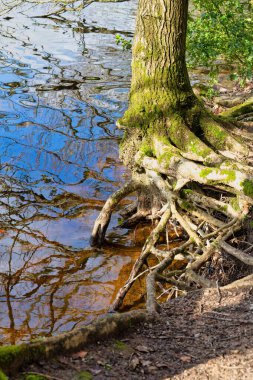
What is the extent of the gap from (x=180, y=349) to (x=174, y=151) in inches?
153

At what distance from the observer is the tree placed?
7.46 m

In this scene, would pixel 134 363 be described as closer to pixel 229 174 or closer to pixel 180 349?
pixel 180 349

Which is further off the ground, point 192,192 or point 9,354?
point 9,354

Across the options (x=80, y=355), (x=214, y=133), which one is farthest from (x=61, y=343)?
(x=214, y=133)

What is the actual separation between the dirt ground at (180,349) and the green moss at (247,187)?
Result: 4.98 ft

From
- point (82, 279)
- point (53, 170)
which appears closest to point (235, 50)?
point (53, 170)

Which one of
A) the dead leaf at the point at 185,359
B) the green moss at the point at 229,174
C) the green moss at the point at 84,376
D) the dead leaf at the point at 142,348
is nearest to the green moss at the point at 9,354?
the green moss at the point at 84,376

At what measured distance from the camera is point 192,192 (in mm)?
7879

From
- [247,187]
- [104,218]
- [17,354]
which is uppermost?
[247,187]

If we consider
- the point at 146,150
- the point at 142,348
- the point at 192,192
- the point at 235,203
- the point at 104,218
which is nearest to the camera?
the point at 142,348

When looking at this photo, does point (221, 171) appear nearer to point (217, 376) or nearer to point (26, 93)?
point (217, 376)

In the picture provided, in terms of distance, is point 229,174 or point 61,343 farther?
point 229,174

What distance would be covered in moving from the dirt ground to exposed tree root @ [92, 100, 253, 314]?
75 centimetres

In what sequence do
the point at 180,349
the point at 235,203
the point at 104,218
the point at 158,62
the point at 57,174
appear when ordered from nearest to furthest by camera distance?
1. the point at 180,349
2. the point at 235,203
3. the point at 158,62
4. the point at 104,218
5. the point at 57,174
